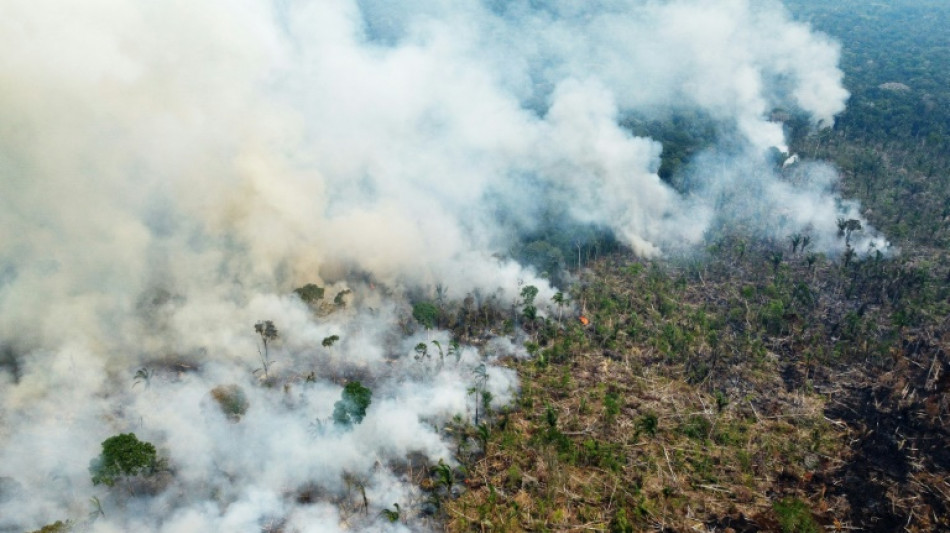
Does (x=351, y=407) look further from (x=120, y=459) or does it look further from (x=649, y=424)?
(x=649, y=424)

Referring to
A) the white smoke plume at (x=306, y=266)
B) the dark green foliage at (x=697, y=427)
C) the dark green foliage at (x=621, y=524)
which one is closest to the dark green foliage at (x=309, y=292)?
the white smoke plume at (x=306, y=266)

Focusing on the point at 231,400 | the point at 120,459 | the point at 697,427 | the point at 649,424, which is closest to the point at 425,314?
the point at 231,400

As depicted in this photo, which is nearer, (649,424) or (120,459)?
(120,459)

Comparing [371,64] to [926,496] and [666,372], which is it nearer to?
[666,372]

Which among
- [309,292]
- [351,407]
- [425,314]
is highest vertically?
[309,292]

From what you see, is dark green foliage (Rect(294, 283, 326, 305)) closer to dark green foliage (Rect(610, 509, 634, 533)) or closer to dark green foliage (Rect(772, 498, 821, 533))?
dark green foliage (Rect(610, 509, 634, 533))

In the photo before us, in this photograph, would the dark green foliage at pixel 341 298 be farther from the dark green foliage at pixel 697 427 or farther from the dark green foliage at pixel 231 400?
the dark green foliage at pixel 697 427

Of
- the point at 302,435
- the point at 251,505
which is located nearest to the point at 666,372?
the point at 302,435
